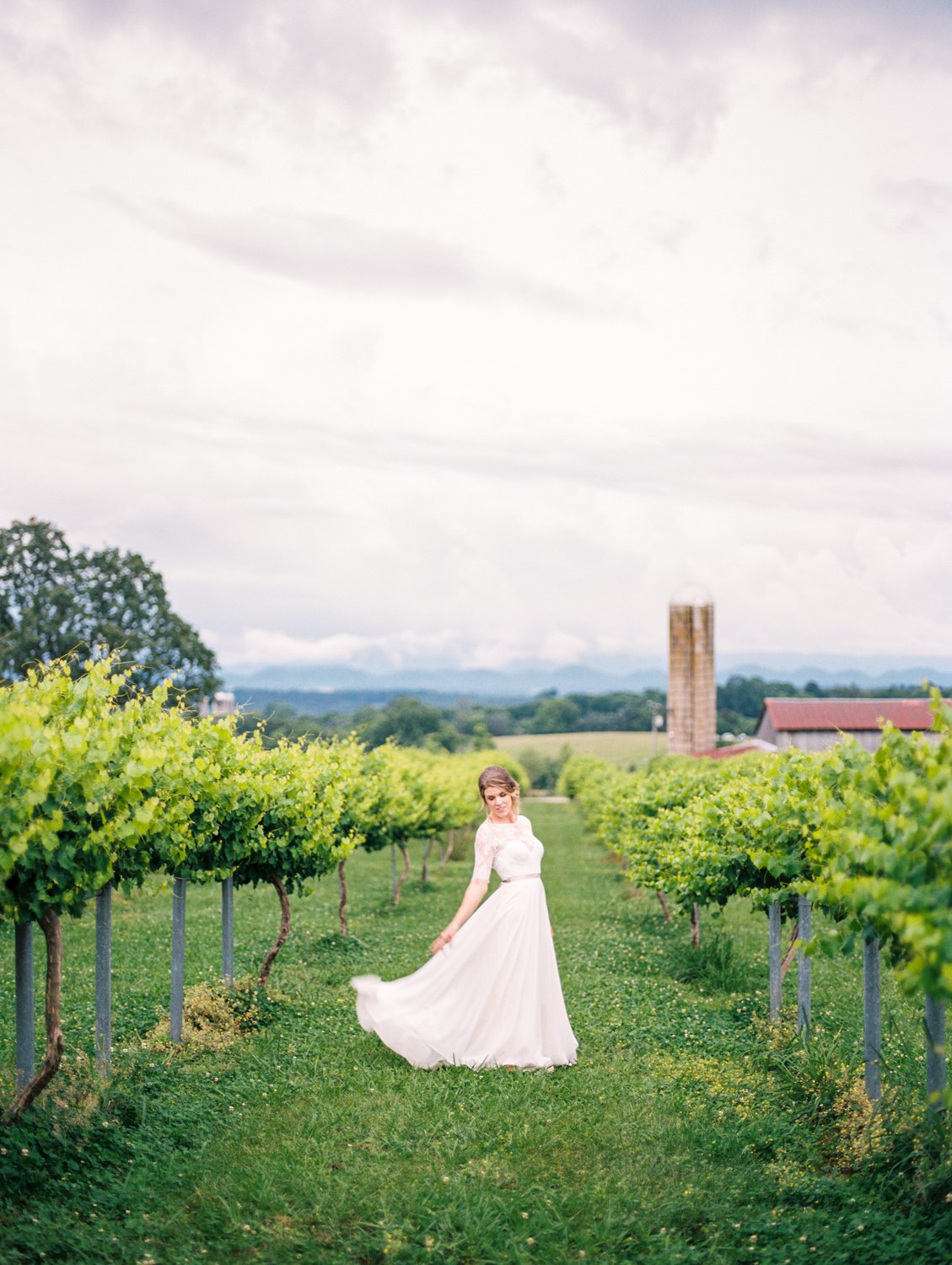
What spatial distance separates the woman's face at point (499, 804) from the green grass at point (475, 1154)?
1970mm

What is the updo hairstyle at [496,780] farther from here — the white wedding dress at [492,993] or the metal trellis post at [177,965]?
the metal trellis post at [177,965]

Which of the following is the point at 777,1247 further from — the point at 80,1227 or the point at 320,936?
the point at 320,936

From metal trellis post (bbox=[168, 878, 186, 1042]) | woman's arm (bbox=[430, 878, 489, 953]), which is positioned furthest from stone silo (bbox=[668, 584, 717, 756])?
woman's arm (bbox=[430, 878, 489, 953])

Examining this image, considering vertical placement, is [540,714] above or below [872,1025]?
below

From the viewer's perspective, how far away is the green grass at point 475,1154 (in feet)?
17.5

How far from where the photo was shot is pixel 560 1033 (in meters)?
8.41

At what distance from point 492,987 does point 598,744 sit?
100593 mm

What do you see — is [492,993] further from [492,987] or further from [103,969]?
[103,969]

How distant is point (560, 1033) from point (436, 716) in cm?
8699

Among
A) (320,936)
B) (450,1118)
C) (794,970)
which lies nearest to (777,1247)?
(450,1118)

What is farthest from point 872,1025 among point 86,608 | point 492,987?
point 86,608

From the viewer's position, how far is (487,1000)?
833cm

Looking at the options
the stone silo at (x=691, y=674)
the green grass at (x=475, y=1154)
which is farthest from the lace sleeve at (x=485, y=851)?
the stone silo at (x=691, y=674)

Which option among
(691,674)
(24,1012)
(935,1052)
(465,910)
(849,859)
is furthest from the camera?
(691,674)
